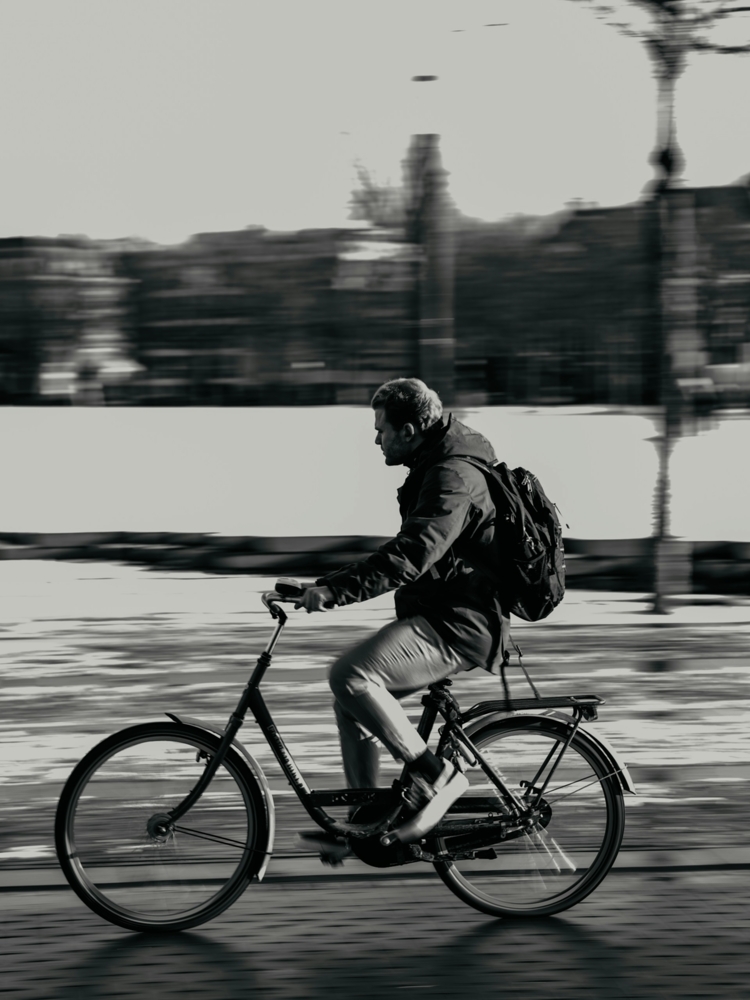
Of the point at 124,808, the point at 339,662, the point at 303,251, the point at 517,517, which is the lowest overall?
the point at 124,808

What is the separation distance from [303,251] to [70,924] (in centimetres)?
1219

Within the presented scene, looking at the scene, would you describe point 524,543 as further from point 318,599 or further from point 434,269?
point 434,269

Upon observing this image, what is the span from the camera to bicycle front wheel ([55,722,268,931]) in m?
4.20

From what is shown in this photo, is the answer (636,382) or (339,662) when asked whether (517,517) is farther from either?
(636,382)

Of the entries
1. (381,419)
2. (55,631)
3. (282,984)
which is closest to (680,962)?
(282,984)

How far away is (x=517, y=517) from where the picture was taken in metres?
4.10

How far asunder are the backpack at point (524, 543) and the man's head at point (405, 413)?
6.5 inches

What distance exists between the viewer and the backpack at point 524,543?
409 centimetres

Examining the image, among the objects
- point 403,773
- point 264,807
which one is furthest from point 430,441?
point 264,807

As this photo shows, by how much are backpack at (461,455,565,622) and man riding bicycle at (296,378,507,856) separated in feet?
0.11

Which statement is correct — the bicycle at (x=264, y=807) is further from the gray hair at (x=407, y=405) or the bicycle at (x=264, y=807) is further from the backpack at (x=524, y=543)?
the gray hair at (x=407, y=405)

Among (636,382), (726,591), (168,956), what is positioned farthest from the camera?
(636,382)

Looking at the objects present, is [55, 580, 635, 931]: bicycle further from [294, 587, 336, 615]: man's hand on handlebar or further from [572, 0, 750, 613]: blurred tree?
[572, 0, 750, 613]: blurred tree

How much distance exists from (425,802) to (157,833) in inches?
31.9
